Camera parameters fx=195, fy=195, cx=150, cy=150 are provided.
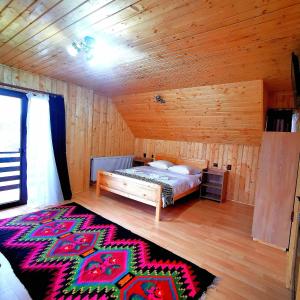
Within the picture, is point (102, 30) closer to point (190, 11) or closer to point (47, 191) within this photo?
point (190, 11)

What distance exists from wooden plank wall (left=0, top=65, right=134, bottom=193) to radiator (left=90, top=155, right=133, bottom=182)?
0.17 meters

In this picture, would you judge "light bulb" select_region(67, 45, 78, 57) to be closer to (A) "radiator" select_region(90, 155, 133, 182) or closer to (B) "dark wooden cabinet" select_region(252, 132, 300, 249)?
(B) "dark wooden cabinet" select_region(252, 132, 300, 249)

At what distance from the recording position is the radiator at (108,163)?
4.48 m

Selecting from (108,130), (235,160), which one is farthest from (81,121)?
(235,160)

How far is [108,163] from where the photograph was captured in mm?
4797

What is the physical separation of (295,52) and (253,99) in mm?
1115

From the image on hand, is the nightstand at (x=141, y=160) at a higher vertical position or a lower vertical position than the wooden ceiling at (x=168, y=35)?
lower

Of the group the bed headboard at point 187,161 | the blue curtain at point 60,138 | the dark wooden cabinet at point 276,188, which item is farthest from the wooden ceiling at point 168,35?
the bed headboard at point 187,161

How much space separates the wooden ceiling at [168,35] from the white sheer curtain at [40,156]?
72 cm

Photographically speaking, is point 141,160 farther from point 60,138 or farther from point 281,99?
point 281,99

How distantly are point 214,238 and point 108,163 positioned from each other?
3.02 metres

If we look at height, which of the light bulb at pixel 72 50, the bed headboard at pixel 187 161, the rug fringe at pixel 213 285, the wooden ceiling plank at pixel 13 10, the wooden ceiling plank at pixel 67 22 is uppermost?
the wooden ceiling plank at pixel 13 10

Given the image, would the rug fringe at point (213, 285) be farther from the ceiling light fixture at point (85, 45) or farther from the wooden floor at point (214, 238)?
the ceiling light fixture at point (85, 45)

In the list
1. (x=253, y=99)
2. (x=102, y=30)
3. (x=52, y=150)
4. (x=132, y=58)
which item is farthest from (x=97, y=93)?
(x=253, y=99)
